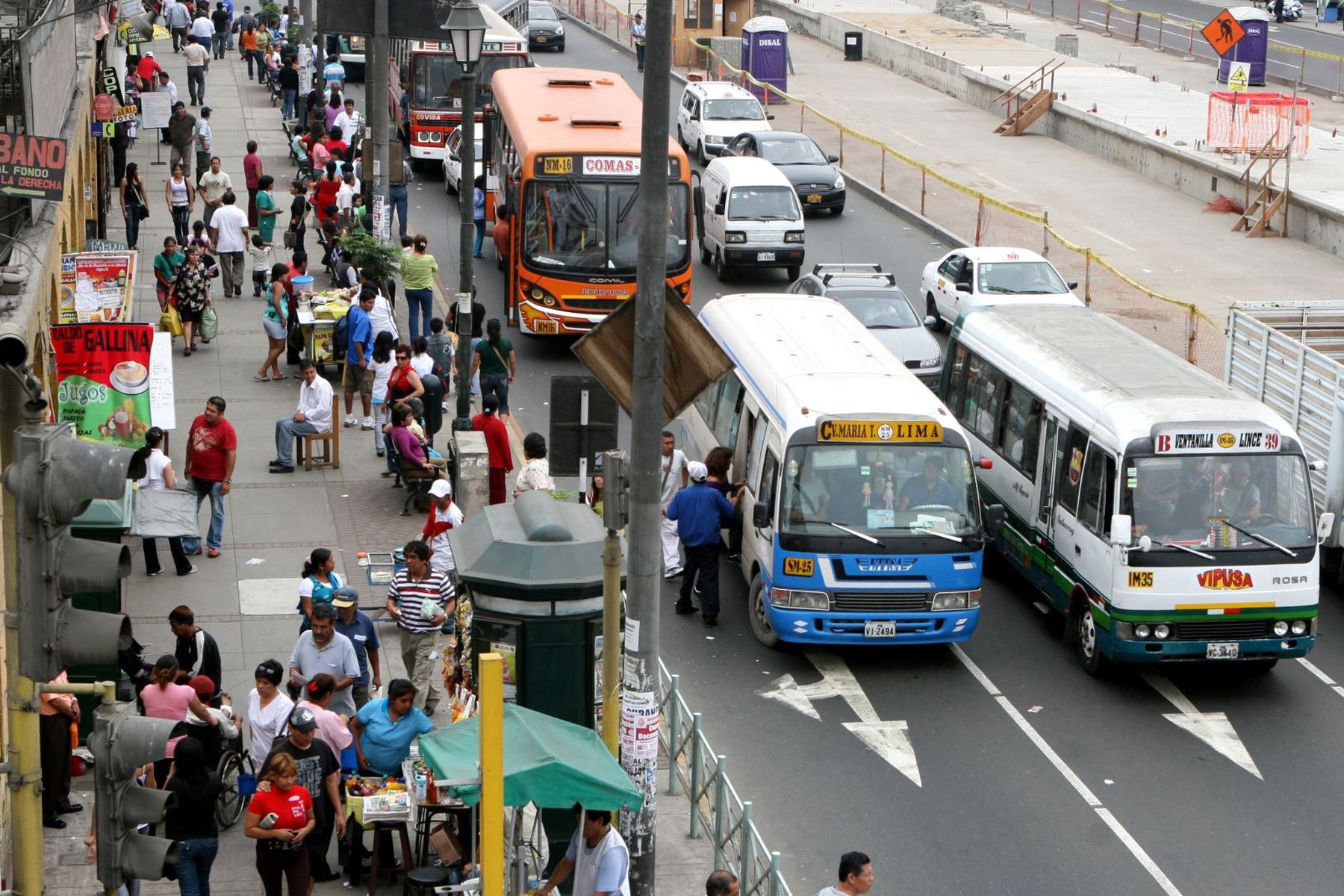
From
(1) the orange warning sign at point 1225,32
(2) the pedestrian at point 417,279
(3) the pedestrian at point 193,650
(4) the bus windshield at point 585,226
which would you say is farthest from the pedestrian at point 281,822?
(1) the orange warning sign at point 1225,32

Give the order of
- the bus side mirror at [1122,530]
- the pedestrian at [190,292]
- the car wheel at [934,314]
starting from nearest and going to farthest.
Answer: the bus side mirror at [1122,530] → the pedestrian at [190,292] → the car wheel at [934,314]

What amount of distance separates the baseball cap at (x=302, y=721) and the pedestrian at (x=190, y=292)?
14.1 metres

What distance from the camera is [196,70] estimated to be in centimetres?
4262

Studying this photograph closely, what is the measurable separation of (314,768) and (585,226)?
47.5ft

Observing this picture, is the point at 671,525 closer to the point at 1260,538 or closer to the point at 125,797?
the point at 1260,538

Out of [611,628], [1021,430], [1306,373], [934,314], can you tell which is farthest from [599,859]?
[934,314]

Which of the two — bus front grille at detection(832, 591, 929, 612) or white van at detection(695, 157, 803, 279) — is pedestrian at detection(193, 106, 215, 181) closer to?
white van at detection(695, 157, 803, 279)

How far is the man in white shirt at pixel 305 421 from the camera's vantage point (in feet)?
65.0

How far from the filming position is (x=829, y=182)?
116ft

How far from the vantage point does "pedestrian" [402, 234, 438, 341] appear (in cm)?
2403

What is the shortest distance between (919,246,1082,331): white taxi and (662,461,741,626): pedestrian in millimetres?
10337

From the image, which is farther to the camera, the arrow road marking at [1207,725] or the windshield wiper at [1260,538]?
the windshield wiper at [1260,538]

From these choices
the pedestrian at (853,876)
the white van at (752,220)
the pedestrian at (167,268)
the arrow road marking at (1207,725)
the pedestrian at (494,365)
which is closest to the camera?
the pedestrian at (853,876)

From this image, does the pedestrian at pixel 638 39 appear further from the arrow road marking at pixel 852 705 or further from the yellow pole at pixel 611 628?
the yellow pole at pixel 611 628
